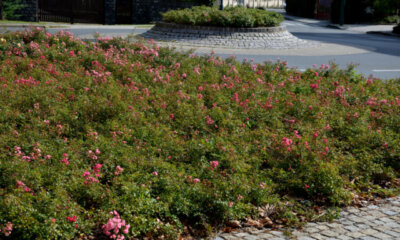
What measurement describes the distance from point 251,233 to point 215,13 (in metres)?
15.0

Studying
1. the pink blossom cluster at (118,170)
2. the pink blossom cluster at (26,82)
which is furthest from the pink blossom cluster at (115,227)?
the pink blossom cluster at (26,82)

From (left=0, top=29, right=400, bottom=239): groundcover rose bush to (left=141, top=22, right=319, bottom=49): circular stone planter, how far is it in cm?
→ 820

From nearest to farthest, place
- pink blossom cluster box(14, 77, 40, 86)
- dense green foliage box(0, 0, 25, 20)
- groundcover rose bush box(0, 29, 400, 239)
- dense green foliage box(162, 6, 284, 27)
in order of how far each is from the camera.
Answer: groundcover rose bush box(0, 29, 400, 239) < pink blossom cluster box(14, 77, 40, 86) < dense green foliage box(162, 6, 284, 27) < dense green foliage box(0, 0, 25, 20)

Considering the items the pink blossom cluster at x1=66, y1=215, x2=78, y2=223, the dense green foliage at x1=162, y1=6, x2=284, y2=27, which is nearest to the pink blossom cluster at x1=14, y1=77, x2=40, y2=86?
the pink blossom cluster at x1=66, y1=215, x2=78, y2=223

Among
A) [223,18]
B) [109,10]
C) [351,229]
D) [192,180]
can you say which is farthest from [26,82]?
[109,10]

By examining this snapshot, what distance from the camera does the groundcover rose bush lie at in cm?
468

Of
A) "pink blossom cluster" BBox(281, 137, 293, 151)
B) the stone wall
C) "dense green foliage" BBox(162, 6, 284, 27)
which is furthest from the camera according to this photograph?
the stone wall

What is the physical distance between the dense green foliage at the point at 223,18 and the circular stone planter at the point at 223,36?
283 millimetres

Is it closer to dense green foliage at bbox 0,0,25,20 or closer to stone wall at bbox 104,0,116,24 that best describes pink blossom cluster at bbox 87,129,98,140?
dense green foliage at bbox 0,0,25,20

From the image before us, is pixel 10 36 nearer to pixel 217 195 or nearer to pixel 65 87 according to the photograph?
pixel 65 87

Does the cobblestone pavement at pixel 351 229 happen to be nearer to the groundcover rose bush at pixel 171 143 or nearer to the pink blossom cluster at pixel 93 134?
the groundcover rose bush at pixel 171 143

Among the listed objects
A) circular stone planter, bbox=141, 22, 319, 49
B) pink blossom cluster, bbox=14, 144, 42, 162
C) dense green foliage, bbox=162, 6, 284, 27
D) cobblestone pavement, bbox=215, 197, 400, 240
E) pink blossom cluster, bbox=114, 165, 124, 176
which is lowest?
cobblestone pavement, bbox=215, 197, 400, 240

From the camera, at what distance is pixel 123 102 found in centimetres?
708

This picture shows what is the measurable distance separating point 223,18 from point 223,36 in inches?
32.6
